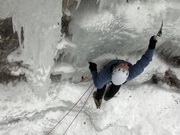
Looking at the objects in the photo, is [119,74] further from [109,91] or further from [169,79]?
[169,79]

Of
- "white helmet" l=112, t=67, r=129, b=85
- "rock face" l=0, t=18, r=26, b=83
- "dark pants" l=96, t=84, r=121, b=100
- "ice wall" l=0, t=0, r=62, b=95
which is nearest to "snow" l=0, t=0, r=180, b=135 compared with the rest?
"ice wall" l=0, t=0, r=62, b=95

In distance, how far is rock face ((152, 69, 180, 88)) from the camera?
188 inches

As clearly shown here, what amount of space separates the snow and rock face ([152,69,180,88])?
92 mm

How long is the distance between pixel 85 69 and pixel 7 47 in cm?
124

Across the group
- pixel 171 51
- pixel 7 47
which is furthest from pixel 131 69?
pixel 7 47

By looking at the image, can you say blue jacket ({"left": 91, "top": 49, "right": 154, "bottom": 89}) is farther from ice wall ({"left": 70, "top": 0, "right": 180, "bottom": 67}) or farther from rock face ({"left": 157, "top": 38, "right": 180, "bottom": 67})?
rock face ({"left": 157, "top": 38, "right": 180, "bottom": 67})

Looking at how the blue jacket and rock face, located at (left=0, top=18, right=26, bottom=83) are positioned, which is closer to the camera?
rock face, located at (left=0, top=18, right=26, bottom=83)

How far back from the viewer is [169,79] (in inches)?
191

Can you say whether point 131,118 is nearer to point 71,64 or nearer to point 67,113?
point 67,113

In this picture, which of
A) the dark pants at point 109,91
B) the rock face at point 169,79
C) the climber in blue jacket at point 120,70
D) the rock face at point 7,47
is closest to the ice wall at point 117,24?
the climber in blue jacket at point 120,70

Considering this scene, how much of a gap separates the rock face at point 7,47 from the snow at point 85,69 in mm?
101

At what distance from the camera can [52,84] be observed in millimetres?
4223

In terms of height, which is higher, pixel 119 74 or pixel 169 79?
pixel 119 74

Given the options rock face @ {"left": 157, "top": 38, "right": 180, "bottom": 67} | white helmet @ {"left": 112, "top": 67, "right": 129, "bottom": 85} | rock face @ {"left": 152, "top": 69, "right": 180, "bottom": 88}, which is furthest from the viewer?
rock face @ {"left": 152, "top": 69, "right": 180, "bottom": 88}
